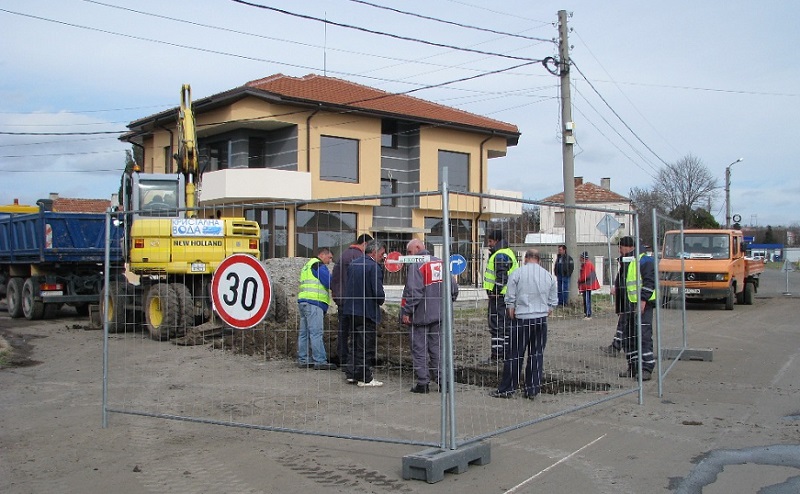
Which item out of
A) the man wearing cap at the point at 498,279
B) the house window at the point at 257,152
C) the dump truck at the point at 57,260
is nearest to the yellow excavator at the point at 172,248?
the dump truck at the point at 57,260

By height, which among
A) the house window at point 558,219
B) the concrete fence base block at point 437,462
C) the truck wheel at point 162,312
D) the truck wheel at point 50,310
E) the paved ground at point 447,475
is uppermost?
the house window at point 558,219

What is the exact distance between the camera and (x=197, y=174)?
64.6ft

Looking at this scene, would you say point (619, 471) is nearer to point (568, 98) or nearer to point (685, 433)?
point (685, 433)

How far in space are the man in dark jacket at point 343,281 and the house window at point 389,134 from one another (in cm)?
2464

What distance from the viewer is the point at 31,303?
1964 centimetres

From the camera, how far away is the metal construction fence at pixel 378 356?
7.02m

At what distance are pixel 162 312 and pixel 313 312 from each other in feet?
6.92

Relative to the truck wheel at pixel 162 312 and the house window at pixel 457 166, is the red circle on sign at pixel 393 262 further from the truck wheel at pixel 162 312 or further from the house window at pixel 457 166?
the house window at pixel 457 166

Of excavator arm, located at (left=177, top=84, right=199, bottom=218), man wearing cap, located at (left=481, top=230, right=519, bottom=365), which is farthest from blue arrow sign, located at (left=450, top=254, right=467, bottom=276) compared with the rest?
excavator arm, located at (left=177, top=84, right=199, bottom=218)

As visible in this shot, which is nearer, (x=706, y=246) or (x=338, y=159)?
(x=706, y=246)

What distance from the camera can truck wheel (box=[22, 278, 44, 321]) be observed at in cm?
1950

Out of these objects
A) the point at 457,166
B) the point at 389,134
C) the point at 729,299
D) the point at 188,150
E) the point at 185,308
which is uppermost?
the point at 389,134

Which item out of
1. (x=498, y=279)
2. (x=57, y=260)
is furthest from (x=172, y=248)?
(x=57, y=260)

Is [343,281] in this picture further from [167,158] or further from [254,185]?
[167,158]
